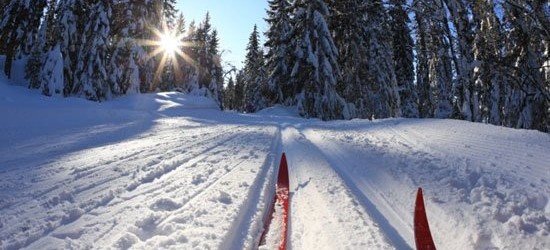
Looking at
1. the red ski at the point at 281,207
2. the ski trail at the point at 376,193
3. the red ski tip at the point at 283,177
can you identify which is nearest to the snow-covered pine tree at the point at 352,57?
the ski trail at the point at 376,193

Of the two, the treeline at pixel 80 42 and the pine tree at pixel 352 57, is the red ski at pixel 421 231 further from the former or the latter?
the pine tree at pixel 352 57

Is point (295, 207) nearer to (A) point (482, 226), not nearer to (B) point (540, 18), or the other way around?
(A) point (482, 226)

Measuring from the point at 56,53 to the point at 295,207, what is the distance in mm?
12738

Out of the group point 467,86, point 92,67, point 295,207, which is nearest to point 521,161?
point 295,207

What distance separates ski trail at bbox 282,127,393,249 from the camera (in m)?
3.02

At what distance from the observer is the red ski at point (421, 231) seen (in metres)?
2.93

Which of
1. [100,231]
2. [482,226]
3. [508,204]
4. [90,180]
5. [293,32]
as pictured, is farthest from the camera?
[293,32]

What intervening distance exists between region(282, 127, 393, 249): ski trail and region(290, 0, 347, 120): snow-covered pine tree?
52.4 feet

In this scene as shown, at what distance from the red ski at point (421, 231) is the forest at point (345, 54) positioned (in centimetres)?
568

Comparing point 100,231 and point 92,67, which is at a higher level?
point 92,67

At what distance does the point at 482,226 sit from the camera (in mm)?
3221

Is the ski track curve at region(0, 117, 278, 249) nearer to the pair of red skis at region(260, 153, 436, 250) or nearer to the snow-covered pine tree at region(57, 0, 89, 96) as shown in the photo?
the pair of red skis at region(260, 153, 436, 250)

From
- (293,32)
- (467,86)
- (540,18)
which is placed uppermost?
(293,32)

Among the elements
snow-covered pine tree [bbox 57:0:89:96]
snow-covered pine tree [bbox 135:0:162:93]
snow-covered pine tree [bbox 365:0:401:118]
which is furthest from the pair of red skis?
snow-covered pine tree [bbox 365:0:401:118]
